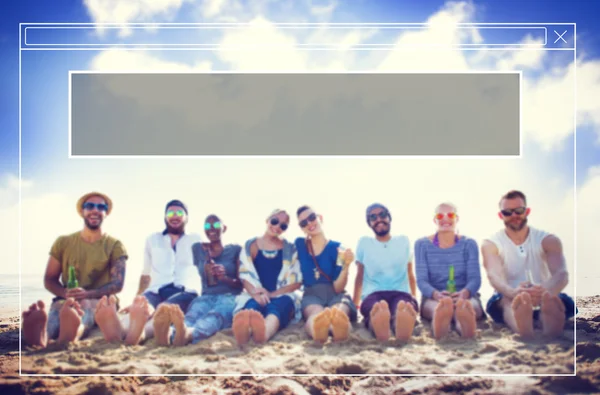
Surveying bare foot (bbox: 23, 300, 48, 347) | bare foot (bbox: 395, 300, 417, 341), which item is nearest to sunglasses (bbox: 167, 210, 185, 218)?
bare foot (bbox: 23, 300, 48, 347)

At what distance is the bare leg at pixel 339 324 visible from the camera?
435cm

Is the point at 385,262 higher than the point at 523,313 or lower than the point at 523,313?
higher

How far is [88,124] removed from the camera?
172 inches

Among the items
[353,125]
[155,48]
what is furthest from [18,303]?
[353,125]

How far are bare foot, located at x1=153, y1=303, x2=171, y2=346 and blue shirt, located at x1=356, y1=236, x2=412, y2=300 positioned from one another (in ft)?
4.62

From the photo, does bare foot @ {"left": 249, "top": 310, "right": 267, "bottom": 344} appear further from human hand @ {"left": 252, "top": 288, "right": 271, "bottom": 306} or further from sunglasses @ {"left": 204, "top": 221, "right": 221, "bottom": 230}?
sunglasses @ {"left": 204, "top": 221, "right": 221, "bottom": 230}

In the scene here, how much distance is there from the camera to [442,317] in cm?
434

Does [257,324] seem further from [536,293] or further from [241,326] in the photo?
[536,293]

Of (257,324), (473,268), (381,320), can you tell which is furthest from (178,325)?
(473,268)

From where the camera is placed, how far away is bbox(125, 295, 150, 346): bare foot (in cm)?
438

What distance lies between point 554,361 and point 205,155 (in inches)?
107

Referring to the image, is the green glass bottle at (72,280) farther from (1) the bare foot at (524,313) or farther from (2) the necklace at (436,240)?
(1) the bare foot at (524,313)

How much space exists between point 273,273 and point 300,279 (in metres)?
0.20

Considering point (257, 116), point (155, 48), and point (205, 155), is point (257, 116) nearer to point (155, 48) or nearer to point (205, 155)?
point (205, 155)
